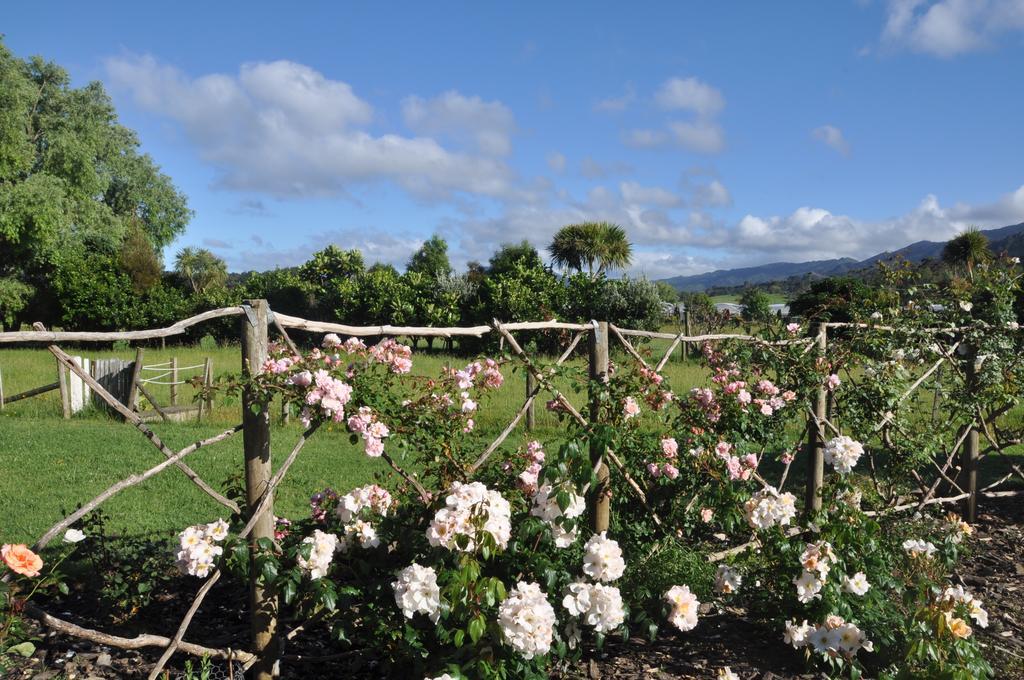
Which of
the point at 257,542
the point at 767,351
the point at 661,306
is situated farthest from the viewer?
the point at 661,306

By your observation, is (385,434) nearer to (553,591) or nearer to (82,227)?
(553,591)

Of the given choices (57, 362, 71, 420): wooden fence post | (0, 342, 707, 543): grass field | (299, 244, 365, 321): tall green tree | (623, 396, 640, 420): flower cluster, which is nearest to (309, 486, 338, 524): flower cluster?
(0, 342, 707, 543): grass field

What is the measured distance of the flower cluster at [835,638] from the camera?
8.69 ft

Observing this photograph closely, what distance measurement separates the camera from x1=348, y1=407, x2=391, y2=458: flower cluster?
2.74 meters

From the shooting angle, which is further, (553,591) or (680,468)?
(680,468)

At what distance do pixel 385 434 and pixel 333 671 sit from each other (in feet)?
3.06

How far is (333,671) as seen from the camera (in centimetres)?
274

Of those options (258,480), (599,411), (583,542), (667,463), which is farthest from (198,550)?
(667,463)

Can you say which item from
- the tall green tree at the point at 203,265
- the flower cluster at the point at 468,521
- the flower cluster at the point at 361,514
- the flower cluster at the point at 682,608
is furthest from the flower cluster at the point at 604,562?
the tall green tree at the point at 203,265

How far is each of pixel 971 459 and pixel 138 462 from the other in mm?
7613

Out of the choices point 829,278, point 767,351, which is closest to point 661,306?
point 829,278

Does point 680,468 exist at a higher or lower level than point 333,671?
higher

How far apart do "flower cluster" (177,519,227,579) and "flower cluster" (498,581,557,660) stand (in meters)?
1.00

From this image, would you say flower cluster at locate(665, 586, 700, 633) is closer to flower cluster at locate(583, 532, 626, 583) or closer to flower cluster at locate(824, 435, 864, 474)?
flower cluster at locate(583, 532, 626, 583)
